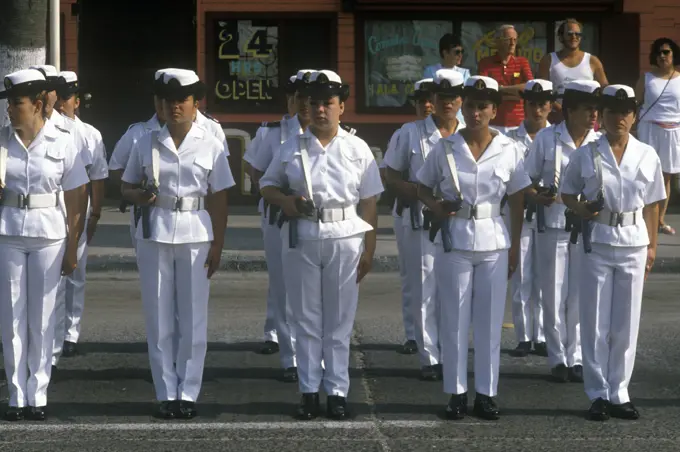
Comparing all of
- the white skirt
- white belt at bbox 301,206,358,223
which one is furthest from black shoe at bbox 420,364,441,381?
the white skirt

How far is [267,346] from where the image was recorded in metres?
11.6

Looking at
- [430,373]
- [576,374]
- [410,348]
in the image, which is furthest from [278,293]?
[576,374]

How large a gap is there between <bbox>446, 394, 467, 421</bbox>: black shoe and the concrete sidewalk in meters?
6.71

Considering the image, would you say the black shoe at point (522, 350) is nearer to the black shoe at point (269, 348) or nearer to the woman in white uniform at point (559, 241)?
the woman in white uniform at point (559, 241)

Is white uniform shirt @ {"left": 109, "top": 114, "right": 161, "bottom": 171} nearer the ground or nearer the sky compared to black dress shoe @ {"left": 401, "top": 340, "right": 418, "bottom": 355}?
nearer the sky

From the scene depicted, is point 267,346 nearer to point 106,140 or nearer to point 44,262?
point 44,262

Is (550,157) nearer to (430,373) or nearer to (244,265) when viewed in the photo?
(430,373)

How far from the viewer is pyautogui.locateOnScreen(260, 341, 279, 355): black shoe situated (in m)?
11.5

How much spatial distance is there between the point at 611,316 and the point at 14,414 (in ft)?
11.4

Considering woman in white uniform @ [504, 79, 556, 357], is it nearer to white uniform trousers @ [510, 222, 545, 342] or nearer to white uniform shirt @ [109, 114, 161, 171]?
white uniform trousers @ [510, 222, 545, 342]

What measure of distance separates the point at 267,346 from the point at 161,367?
2218 millimetres

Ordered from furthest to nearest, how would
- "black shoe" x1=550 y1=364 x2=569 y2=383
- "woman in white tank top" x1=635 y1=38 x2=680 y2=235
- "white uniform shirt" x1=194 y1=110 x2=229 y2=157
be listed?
1. "woman in white tank top" x1=635 y1=38 x2=680 y2=235
2. "black shoe" x1=550 y1=364 x2=569 y2=383
3. "white uniform shirt" x1=194 y1=110 x2=229 y2=157

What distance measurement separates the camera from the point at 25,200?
9289mm

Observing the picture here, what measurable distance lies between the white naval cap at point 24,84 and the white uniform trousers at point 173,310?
3.51 feet
